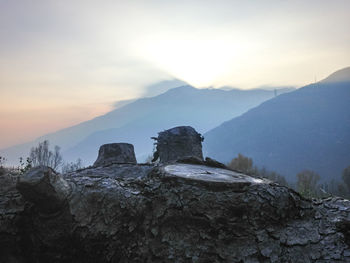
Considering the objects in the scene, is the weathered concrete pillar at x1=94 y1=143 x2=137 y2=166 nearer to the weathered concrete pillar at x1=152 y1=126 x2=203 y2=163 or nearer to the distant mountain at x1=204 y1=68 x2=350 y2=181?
the weathered concrete pillar at x1=152 y1=126 x2=203 y2=163

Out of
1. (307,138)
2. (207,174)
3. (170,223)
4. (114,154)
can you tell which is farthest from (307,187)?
(307,138)

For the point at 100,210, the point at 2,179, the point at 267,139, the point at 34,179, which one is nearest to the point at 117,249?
the point at 100,210

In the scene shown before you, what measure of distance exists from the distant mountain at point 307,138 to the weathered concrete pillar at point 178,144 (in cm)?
12427

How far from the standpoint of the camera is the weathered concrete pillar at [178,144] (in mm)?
7781

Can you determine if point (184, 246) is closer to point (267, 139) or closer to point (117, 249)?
point (117, 249)

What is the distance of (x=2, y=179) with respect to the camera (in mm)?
3291

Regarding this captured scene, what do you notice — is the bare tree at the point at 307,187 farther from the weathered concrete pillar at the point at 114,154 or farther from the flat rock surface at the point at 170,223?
the flat rock surface at the point at 170,223

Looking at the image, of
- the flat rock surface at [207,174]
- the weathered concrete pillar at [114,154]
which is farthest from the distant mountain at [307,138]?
the flat rock surface at [207,174]

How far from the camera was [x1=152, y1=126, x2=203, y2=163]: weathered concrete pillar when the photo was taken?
778cm

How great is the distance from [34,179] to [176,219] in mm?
1335

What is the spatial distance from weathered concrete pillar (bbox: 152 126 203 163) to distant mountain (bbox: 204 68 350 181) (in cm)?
12427

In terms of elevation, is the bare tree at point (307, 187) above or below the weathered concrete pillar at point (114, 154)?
below

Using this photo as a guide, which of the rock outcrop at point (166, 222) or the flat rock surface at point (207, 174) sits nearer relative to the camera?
the rock outcrop at point (166, 222)

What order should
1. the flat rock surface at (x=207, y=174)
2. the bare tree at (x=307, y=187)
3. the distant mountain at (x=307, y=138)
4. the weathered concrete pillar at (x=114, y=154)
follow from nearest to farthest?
the flat rock surface at (x=207, y=174) → the weathered concrete pillar at (x=114, y=154) → the bare tree at (x=307, y=187) → the distant mountain at (x=307, y=138)
